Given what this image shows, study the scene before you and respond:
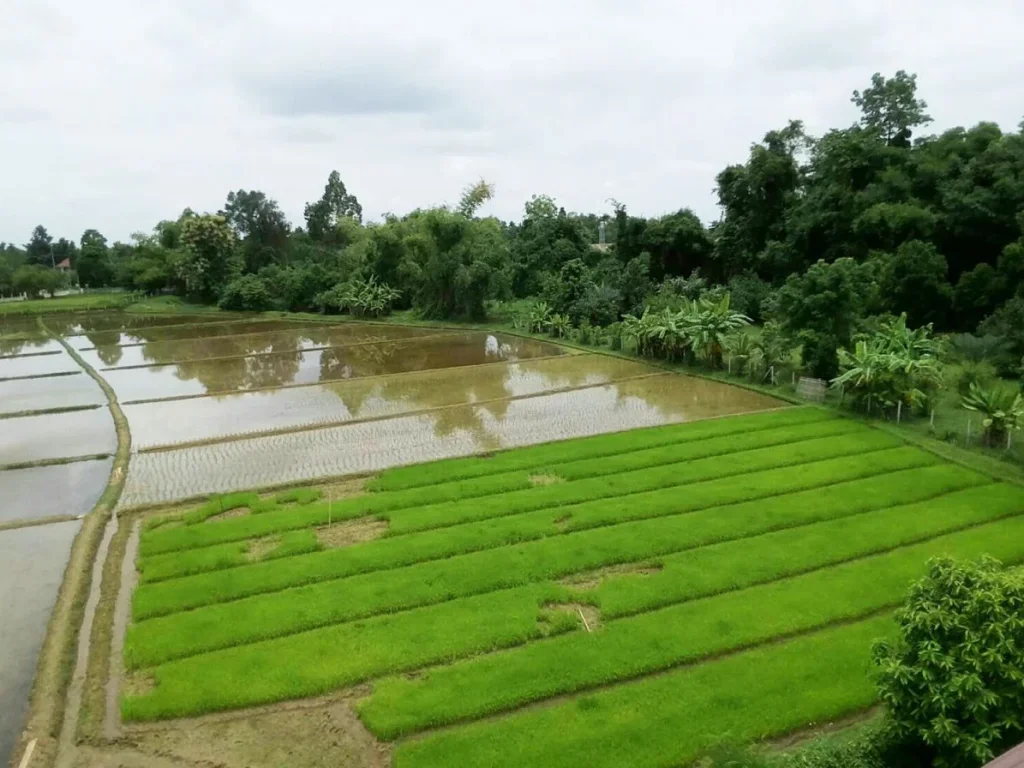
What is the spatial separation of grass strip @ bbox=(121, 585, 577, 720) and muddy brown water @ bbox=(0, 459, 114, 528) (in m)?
7.15

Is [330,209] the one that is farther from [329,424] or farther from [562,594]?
[562,594]

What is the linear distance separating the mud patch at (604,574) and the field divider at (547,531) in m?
1.10

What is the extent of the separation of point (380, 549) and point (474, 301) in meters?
26.6

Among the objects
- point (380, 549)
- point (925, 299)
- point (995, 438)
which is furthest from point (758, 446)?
point (925, 299)

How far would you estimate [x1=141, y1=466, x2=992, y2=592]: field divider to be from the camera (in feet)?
36.9

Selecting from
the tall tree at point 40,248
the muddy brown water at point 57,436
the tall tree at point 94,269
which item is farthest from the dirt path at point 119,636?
the tall tree at point 40,248

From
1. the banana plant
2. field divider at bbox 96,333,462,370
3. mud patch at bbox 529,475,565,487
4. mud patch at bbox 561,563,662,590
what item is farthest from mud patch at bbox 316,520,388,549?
field divider at bbox 96,333,462,370

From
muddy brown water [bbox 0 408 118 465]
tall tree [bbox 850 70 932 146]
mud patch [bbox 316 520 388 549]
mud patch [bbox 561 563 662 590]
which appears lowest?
muddy brown water [bbox 0 408 118 465]

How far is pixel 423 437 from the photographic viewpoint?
18.3 m

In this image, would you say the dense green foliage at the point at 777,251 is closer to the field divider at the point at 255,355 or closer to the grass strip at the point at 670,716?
the field divider at the point at 255,355

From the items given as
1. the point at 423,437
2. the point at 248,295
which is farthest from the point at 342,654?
the point at 248,295

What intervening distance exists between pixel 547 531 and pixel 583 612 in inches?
95.6

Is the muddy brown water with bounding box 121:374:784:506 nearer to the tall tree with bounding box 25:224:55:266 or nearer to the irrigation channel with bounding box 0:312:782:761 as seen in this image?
the irrigation channel with bounding box 0:312:782:761

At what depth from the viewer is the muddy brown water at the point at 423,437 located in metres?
15.7
